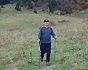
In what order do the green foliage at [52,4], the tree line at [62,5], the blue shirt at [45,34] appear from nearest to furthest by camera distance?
1. the blue shirt at [45,34]
2. the tree line at [62,5]
3. the green foliage at [52,4]

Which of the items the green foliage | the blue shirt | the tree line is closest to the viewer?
the blue shirt

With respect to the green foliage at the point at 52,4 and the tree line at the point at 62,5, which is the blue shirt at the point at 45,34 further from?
the green foliage at the point at 52,4

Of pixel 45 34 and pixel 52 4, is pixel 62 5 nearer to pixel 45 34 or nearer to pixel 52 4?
pixel 52 4

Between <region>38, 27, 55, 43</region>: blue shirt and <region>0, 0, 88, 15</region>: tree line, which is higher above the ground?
<region>0, 0, 88, 15</region>: tree line

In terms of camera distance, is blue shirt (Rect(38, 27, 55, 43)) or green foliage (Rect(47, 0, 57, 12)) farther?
green foliage (Rect(47, 0, 57, 12))

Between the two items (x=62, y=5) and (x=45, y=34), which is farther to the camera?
(x=62, y=5)

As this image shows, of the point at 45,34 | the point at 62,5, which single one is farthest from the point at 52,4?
the point at 45,34

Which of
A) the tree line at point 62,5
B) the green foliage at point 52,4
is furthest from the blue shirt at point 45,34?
the green foliage at point 52,4

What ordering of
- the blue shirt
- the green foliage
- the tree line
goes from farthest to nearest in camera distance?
the green foliage < the tree line < the blue shirt

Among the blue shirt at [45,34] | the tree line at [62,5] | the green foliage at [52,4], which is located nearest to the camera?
the blue shirt at [45,34]

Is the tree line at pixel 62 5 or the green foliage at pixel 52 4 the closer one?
the tree line at pixel 62 5

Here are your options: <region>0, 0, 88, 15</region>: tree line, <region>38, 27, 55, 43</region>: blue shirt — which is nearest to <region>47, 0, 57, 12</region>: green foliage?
<region>0, 0, 88, 15</region>: tree line

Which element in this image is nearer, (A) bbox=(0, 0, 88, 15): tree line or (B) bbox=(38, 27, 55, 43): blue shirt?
(B) bbox=(38, 27, 55, 43): blue shirt

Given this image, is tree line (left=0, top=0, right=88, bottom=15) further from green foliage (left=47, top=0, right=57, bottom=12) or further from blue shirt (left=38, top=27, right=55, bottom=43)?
blue shirt (left=38, top=27, right=55, bottom=43)
